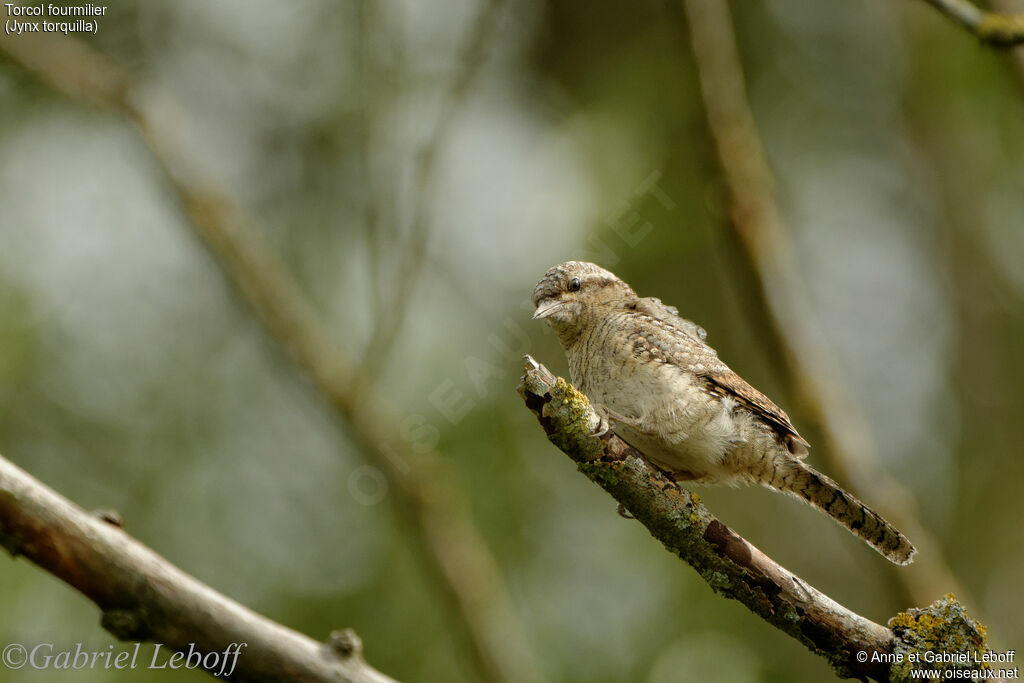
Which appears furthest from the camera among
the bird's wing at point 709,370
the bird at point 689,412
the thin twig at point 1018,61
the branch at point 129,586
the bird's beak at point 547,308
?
the thin twig at point 1018,61

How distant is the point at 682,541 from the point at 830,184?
6.83m

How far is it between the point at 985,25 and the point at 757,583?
2.70 m

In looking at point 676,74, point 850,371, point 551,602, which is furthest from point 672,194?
point 551,602

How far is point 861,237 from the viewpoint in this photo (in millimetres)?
9023

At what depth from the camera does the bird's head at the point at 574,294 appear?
4129mm

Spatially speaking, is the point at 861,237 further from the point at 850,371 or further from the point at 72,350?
the point at 72,350

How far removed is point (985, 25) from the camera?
3965 millimetres

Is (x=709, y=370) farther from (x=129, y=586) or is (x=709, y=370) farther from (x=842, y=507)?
(x=129, y=586)

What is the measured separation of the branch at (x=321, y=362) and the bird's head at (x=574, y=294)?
5.60 feet

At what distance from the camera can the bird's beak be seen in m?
4.07

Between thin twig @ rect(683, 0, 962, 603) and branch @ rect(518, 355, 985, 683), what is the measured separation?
2.44 metres

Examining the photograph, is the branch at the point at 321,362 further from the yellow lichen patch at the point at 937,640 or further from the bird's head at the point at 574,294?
the yellow lichen patch at the point at 937,640

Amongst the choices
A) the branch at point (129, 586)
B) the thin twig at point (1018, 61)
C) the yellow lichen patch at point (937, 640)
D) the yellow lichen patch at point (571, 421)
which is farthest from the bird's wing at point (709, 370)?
the thin twig at point (1018, 61)

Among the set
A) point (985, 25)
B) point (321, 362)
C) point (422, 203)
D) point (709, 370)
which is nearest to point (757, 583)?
point (709, 370)
